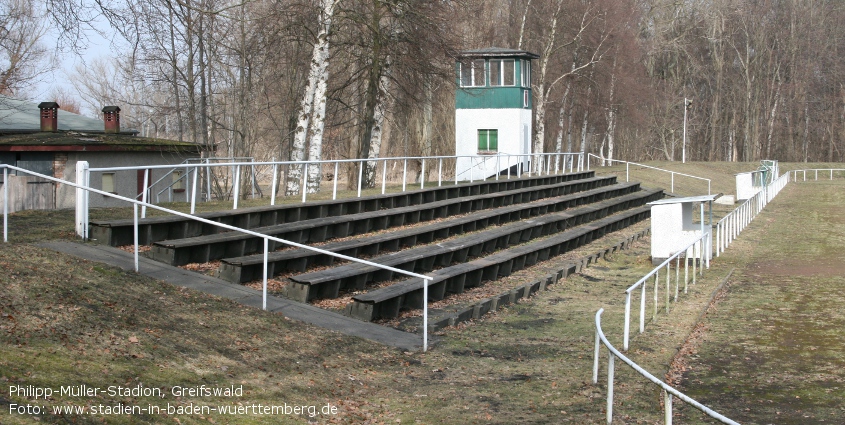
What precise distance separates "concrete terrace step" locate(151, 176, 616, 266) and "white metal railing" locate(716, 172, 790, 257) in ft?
19.7

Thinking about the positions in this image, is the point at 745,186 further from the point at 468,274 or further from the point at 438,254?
the point at 468,274

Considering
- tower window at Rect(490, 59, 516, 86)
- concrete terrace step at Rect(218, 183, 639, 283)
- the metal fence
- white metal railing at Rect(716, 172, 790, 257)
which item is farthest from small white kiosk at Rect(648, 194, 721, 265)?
tower window at Rect(490, 59, 516, 86)

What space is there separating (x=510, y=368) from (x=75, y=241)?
6310mm

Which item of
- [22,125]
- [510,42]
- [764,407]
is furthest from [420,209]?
[510,42]

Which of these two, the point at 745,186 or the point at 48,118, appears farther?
the point at 745,186

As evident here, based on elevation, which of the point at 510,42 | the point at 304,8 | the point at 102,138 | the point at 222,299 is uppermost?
the point at 510,42

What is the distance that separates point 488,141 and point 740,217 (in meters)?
11.9

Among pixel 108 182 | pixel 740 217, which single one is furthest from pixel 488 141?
pixel 108 182

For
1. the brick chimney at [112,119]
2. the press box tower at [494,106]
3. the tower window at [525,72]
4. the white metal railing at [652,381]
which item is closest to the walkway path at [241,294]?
the white metal railing at [652,381]

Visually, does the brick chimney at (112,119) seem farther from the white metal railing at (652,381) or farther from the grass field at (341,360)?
the white metal railing at (652,381)

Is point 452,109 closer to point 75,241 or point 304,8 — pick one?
point 304,8

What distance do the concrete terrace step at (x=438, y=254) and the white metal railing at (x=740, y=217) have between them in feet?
13.9

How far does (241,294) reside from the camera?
1158cm

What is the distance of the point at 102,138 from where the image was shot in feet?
97.1
